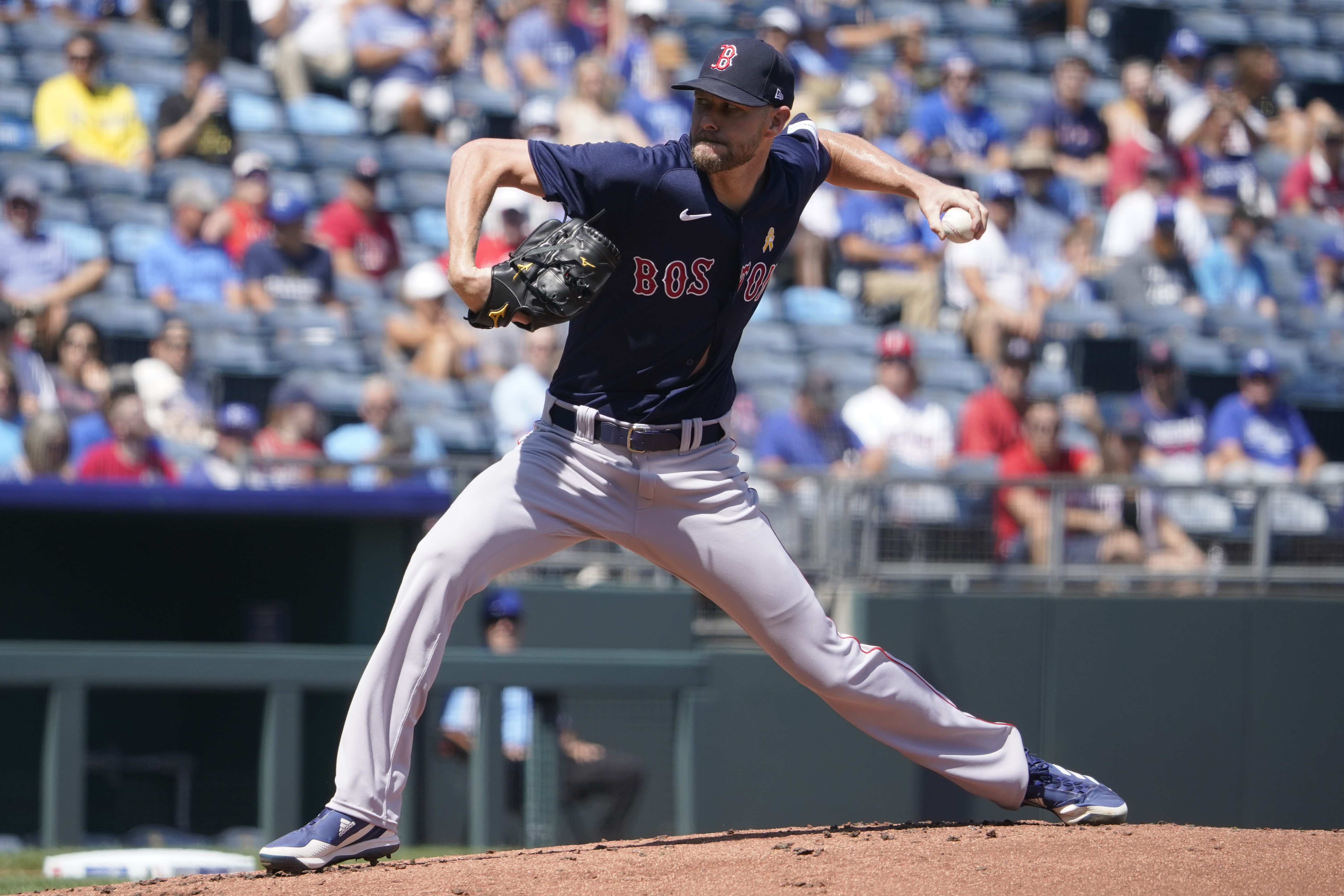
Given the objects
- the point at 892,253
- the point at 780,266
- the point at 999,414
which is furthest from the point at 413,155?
the point at 999,414

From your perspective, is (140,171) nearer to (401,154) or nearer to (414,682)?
(401,154)

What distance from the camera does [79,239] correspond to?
843 centimetres

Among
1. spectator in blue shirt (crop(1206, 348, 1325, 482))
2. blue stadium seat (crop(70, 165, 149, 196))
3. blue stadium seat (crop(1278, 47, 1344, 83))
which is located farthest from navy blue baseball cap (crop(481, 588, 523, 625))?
blue stadium seat (crop(1278, 47, 1344, 83))

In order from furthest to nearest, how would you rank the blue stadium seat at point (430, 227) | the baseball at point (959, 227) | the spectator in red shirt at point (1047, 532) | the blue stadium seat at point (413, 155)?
the blue stadium seat at point (413, 155), the blue stadium seat at point (430, 227), the spectator in red shirt at point (1047, 532), the baseball at point (959, 227)

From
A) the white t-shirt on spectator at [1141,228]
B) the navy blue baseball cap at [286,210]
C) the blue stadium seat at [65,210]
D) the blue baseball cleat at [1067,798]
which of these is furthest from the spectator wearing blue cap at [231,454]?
the white t-shirt on spectator at [1141,228]

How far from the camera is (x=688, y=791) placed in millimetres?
6484

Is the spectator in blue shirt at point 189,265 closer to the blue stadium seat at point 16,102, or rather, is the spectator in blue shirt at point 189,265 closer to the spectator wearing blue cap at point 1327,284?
the blue stadium seat at point 16,102

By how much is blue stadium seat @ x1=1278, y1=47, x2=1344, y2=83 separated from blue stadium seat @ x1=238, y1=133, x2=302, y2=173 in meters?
8.30

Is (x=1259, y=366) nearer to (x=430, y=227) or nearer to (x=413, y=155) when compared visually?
(x=430, y=227)

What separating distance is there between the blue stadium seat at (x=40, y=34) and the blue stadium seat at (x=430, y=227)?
2.34 m

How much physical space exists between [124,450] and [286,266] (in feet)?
7.41

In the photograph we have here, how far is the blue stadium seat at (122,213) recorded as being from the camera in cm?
865

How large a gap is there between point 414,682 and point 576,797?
9.49ft

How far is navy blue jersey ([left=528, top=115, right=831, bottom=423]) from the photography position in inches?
136
